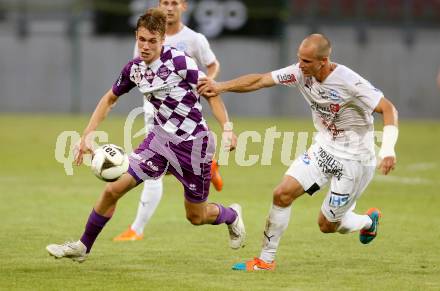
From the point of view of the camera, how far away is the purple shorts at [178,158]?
345 inches

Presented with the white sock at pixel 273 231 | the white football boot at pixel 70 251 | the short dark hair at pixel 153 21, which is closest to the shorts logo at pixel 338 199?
the white sock at pixel 273 231

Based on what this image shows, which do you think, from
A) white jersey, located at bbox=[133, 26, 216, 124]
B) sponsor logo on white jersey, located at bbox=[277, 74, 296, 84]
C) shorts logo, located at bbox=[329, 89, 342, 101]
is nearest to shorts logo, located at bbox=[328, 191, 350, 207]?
shorts logo, located at bbox=[329, 89, 342, 101]

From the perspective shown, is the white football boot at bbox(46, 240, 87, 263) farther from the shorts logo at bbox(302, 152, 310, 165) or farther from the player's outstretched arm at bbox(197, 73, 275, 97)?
the shorts logo at bbox(302, 152, 310, 165)

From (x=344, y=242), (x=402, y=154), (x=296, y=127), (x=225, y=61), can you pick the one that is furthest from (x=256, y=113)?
(x=344, y=242)

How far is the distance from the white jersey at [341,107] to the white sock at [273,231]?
0.66m

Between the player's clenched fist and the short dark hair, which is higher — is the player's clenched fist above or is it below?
below

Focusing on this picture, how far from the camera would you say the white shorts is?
28.6 feet

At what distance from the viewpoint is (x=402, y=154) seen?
19.6m

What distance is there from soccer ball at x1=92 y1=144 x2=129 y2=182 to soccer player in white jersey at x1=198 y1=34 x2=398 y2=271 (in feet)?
2.86

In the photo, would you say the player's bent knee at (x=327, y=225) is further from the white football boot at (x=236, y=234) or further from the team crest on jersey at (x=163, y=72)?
the team crest on jersey at (x=163, y=72)

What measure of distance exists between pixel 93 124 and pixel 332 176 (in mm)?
1989

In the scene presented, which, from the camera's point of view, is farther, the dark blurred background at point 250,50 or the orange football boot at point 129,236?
the dark blurred background at point 250,50

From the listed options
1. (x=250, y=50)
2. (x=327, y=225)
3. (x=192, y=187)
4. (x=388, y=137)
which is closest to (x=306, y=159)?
(x=327, y=225)

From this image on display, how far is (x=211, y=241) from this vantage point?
10.2 meters
